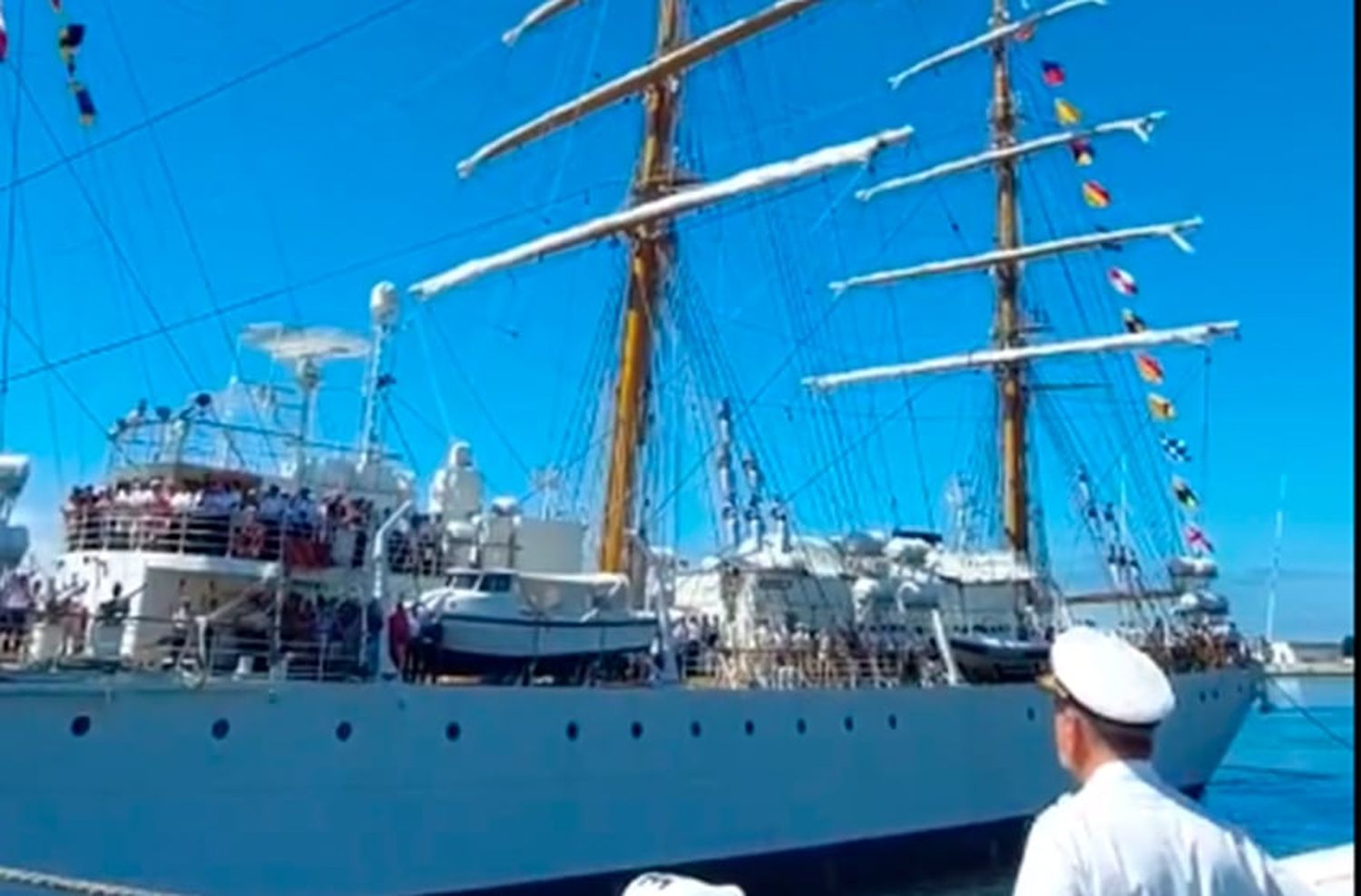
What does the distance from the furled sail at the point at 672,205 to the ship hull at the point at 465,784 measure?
953cm

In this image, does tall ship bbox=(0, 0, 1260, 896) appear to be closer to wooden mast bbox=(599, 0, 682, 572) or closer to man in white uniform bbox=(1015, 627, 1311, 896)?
wooden mast bbox=(599, 0, 682, 572)

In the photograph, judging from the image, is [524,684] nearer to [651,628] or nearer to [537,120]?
[651,628]

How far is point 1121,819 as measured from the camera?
2.33 meters

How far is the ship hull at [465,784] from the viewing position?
1281cm

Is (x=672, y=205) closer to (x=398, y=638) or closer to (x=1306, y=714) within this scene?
(x=398, y=638)

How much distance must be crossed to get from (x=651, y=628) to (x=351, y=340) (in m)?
6.48

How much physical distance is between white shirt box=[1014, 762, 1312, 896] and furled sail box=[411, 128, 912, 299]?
20470 millimetres

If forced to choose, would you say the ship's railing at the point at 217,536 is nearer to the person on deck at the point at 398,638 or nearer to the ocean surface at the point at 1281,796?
the person on deck at the point at 398,638

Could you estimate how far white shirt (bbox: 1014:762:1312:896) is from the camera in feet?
7.43

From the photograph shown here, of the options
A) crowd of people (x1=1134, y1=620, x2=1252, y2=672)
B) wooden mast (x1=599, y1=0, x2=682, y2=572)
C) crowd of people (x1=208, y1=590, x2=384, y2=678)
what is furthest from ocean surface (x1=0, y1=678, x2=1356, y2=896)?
wooden mast (x1=599, y1=0, x2=682, y2=572)

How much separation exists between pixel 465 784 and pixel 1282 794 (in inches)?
1170

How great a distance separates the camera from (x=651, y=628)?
19.1 metres

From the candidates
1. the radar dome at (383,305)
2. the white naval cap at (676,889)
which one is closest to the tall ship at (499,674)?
the radar dome at (383,305)

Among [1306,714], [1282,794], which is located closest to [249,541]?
[1306,714]
